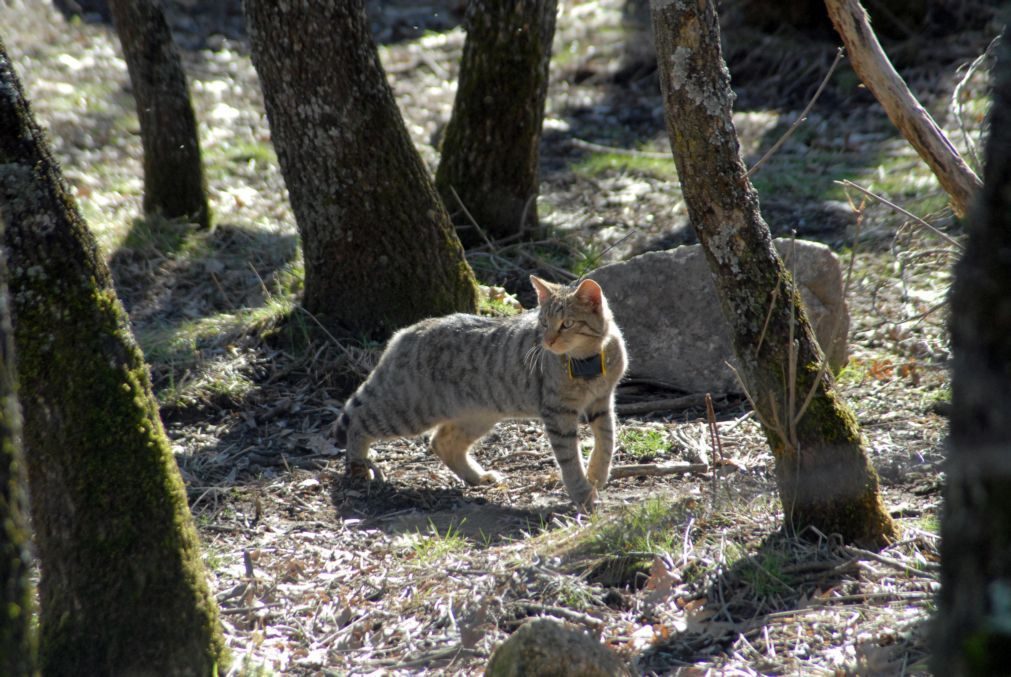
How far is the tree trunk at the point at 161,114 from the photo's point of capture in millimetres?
8531

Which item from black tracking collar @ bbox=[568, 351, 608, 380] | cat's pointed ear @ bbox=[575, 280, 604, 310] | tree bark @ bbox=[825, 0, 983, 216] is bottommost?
black tracking collar @ bbox=[568, 351, 608, 380]

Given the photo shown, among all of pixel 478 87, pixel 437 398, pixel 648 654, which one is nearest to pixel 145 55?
pixel 478 87

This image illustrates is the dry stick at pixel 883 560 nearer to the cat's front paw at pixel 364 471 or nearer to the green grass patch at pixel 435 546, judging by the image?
the green grass patch at pixel 435 546

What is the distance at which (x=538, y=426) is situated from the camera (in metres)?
6.73

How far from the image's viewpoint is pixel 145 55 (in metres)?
8.56

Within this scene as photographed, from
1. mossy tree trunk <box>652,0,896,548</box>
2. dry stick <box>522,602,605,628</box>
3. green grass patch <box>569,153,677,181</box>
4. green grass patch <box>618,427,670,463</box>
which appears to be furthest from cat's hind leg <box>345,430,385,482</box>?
green grass patch <box>569,153,677,181</box>

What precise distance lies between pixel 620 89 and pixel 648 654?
1007 centimetres

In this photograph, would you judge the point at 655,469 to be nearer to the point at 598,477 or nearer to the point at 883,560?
the point at 598,477

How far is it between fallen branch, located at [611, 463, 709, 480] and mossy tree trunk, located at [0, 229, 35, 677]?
385 cm

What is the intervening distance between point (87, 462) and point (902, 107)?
133 inches

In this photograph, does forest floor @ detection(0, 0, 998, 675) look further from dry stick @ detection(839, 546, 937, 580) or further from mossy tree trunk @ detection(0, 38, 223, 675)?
mossy tree trunk @ detection(0, 38, 223, 675)

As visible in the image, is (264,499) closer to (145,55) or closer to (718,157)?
(718,157)

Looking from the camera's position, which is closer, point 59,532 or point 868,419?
point 59,532

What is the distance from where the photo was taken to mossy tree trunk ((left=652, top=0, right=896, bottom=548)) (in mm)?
3797
